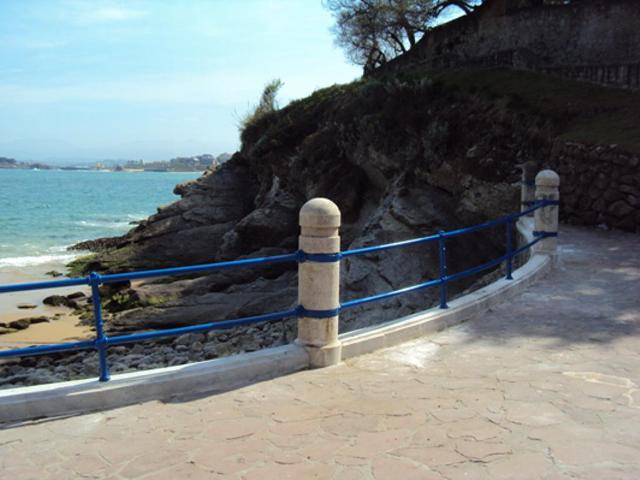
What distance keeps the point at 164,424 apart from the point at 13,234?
49904 millimetres

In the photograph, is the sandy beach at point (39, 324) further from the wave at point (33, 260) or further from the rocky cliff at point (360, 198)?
the wave at point (33, 260)

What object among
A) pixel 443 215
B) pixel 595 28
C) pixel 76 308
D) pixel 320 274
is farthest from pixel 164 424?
pixel 595 28

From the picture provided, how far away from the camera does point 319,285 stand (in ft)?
18.9

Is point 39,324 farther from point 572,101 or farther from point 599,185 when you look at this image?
point 572,101

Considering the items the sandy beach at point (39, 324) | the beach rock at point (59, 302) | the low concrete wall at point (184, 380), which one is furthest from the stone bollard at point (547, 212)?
the beach rock at point (59, 302)

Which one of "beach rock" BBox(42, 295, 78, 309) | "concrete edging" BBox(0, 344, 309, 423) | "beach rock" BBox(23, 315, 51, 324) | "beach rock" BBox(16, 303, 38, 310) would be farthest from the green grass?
"beach rock" BBox(16, 303, 38, 310)

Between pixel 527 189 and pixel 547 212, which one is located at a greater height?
pixel 527 189

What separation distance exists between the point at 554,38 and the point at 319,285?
25020 millimetres

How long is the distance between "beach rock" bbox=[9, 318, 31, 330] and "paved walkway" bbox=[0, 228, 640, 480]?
15.2 m

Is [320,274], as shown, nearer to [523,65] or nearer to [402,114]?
[402,114]

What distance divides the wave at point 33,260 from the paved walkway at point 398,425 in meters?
31.3

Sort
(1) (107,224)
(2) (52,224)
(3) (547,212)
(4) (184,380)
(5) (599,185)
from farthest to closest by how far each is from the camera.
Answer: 1. (1) (107,224)
2. (2) (52,224)
3. (5) (599,185)
4. (3) (547,212)
5. (4) (184,380)

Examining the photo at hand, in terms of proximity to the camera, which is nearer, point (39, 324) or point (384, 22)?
point (39, 324)

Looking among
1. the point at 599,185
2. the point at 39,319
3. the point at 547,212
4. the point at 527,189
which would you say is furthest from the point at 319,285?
the point at 39,319
